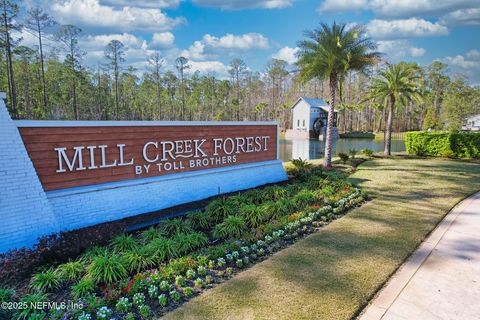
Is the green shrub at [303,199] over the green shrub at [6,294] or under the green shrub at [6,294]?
over

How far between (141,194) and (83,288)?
11.9 feet

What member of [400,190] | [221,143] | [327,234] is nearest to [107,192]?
[221,143]

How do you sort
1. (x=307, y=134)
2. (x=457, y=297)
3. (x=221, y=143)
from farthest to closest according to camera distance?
1. (x=307, y=134)
2. (x=221, y=143)
3. (x=457, y=297)

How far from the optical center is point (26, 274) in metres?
4.81

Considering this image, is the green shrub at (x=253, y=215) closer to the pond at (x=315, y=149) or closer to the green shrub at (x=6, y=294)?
the green shrub at (x=6, y=294)

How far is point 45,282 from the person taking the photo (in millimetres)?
4465

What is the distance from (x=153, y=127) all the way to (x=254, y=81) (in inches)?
2687

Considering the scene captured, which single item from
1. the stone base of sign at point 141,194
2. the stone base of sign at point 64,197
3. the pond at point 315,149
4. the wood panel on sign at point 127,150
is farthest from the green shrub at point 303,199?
the pond at point 315,149

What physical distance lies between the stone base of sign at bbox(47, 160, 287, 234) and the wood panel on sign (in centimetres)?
19

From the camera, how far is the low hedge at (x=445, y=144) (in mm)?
18234

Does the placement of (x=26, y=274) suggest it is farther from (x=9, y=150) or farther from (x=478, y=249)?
(x=478, y=249)

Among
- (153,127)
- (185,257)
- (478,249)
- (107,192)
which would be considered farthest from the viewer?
(153,127)

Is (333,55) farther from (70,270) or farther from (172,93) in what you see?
(172,93)

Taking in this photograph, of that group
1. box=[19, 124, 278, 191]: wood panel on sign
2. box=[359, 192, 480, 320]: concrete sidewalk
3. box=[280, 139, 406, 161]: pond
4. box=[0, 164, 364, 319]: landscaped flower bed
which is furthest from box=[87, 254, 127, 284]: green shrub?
box=[280, 139, 406, 161]: pond
